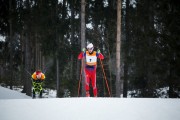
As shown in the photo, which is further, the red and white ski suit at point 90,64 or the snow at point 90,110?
the red and white ski suit at point 90,64

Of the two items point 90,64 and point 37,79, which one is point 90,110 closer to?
point 90,64

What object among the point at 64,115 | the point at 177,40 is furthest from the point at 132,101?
the point at 177,40

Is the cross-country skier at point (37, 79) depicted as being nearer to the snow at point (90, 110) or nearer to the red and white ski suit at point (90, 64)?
the red and white ski suit at point (90, 64)

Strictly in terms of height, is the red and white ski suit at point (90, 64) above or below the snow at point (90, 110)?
above

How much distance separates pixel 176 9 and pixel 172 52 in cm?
248

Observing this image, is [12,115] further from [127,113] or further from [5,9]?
[5,9]

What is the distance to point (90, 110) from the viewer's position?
6016 millimetres

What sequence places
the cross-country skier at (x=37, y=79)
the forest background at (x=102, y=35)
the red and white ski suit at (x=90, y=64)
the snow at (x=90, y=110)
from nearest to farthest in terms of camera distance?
the snow at (x=90, y=110)
the red and white ski suit at (x=90, y=64)
the cross-country skier at (x=37, y=79)
the forest background at (x=102, y=35)

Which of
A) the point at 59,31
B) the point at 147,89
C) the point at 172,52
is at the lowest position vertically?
the point at 147,89

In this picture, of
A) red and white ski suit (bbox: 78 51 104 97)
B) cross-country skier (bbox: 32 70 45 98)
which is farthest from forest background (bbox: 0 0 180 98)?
cross-country skier (bbox: 32 70 45 98)

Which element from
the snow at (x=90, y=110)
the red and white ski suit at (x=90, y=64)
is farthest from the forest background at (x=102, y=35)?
the snow at (x=90, y=110)

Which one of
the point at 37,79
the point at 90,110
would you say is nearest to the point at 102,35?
the point at 37,79

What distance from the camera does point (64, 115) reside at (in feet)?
18.4

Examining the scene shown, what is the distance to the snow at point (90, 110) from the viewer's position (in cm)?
552
